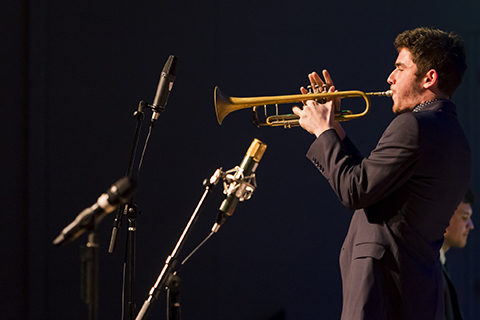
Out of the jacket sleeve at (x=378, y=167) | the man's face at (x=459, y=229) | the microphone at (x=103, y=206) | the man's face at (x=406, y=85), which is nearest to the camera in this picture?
the microphone at (x=103, y=206)

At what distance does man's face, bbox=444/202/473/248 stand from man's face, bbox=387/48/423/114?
139cm

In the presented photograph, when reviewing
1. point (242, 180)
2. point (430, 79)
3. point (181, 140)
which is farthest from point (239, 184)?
point (181, 140)

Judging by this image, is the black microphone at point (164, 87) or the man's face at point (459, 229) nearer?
the black microphone at point (164, 87)

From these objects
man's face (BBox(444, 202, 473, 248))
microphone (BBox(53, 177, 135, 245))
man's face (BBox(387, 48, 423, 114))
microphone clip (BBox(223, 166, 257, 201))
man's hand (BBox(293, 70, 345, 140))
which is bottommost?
man's face (BBox(444, 202, 473, 248))

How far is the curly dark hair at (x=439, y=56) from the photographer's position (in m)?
1.75

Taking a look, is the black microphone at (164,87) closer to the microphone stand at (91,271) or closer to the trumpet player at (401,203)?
the trumpet player at (401,203)

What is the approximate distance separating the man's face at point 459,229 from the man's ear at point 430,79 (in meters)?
1.42

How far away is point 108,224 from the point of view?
7.54ft

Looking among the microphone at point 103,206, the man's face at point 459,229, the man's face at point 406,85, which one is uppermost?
the man's face at point 406,85

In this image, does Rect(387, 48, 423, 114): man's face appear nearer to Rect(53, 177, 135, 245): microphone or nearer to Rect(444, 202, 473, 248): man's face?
Rect(53, 177, 135, 245): microphone

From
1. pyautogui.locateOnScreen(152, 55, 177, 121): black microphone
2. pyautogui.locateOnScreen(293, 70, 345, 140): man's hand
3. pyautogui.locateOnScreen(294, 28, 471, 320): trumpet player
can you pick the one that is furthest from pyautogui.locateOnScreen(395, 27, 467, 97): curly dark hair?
pyautogui.locateOnScreen(152, 55, 177, 121): black microphone

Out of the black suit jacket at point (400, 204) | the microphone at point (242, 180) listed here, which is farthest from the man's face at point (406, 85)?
the microphone at point (242, 180)

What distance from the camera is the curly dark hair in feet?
5.73

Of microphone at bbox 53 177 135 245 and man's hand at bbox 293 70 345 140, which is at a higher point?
man's hand at bbox 293 70 345 140
